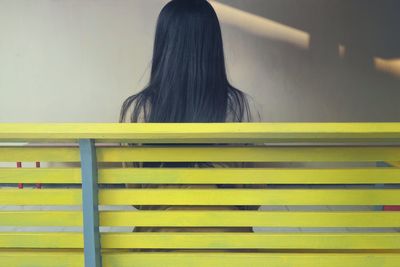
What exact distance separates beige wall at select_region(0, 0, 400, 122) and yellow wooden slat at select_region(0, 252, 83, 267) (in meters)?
3.21

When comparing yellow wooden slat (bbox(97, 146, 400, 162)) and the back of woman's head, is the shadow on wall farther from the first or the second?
yellow wooden slat (bbox(97, 146, 400, 162))

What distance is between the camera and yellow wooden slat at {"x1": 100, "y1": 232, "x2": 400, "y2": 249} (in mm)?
1110

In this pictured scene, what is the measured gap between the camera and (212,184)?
1132 millimetres

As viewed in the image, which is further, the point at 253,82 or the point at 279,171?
the point at 253,82

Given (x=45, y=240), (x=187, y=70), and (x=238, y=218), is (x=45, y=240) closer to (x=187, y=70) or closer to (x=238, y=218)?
(x=238, y=218)

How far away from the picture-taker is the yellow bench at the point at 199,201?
106 centimetres

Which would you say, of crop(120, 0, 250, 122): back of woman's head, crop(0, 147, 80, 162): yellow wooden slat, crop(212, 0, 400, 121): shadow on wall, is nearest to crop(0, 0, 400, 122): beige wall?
crop(212, 0, 400, 121): shadow on wall

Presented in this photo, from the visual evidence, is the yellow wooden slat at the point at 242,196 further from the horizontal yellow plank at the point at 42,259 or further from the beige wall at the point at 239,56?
the beige wall at the point at 239,56

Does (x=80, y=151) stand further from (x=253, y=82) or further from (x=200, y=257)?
(x=253, y=82)

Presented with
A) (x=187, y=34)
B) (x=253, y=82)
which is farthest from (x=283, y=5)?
(x=187, y=34)

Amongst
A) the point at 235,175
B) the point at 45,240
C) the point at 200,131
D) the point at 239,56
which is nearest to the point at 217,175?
the point at 235,175

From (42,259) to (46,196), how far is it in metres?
0.20

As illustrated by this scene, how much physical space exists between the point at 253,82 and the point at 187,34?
10.1 ft

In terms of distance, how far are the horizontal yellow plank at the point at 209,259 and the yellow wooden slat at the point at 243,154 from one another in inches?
11.3
